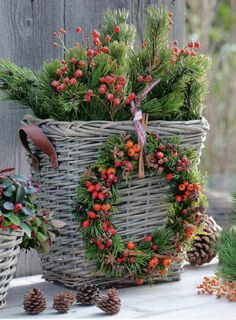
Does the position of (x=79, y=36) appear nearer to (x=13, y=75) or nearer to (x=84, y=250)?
(x=13, y=75)

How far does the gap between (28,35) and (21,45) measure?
4cm

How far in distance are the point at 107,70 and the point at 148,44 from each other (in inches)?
6.9

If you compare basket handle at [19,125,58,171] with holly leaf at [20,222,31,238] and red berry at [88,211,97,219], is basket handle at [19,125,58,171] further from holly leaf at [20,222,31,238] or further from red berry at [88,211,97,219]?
holly leaf at [20,222,31,238]

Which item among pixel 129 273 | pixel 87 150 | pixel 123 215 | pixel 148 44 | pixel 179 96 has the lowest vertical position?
pixel 129 273

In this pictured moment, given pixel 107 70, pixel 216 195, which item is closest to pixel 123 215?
pixel 107 70

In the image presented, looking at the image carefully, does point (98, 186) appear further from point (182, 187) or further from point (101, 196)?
point (182, 187)

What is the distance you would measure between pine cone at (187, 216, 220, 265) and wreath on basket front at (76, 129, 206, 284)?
310mm

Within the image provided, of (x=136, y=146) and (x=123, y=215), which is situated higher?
(x=136, y=146)

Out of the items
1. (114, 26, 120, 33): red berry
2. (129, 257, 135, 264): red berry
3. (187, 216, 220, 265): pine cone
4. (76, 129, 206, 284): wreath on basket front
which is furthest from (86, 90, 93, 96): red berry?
(187, 216, 220, 265): pine cone

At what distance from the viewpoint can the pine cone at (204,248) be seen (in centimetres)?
259

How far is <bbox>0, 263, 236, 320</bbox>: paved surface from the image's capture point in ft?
6.49

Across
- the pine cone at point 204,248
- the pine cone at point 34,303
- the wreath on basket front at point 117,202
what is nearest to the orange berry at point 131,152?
the wreath on basket front at point 117,202

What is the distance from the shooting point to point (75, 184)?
216 cm

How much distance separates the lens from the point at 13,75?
7.22 feet
